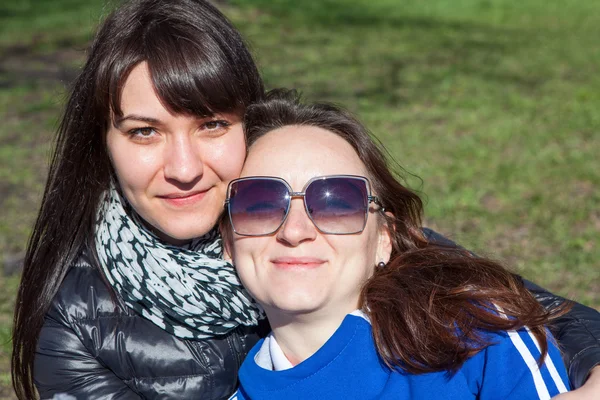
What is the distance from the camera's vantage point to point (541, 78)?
32.4 feet

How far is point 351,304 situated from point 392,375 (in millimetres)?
256

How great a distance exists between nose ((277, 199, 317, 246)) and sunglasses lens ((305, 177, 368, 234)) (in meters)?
0.02

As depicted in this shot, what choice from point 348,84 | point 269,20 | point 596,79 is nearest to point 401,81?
point 348,84

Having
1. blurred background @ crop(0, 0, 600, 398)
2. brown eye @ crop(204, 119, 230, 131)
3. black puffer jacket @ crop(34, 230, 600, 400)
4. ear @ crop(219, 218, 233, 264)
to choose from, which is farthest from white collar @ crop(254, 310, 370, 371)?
blurred background @ crop(0, 0, 600, 398)

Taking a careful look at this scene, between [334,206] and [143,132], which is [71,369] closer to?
[143,132]

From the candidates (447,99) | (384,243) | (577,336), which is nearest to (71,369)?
(384,243)

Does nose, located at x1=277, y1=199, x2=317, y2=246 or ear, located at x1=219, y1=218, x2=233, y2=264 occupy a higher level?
nose, located at x1=277, y1=199, x2=317, y2=246

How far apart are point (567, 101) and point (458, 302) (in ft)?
23.4

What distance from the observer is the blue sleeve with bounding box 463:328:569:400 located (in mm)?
2053

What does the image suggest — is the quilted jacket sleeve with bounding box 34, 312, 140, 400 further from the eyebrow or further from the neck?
the eyebrow

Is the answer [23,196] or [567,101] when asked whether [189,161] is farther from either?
[567,101]

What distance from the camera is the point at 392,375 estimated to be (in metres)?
2.22

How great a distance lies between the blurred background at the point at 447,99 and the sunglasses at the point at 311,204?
3.55 ft

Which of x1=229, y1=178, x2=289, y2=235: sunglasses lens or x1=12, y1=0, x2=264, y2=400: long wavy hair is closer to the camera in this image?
x1=229, y1=178, x2=289, y2=235: sunglasses lens
